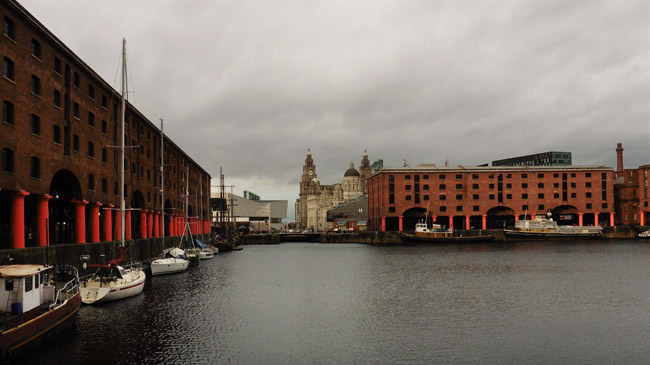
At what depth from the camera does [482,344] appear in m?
29.7

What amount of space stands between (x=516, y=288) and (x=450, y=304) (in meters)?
11.8

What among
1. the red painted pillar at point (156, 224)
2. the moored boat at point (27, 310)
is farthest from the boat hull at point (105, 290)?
the red painted pillar at point (156, 224)

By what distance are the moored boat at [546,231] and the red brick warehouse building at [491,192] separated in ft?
24.1

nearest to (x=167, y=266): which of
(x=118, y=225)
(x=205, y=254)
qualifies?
(x=118, y=225)

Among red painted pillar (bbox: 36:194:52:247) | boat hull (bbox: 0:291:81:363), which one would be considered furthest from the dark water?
red painted pillar (bbox: 36:194:52:247)

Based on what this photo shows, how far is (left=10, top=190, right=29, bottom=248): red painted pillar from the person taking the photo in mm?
40500

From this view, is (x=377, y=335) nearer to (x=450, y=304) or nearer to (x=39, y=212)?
(x=450, y=304)

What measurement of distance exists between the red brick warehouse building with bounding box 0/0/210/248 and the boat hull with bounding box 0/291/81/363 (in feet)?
31.4

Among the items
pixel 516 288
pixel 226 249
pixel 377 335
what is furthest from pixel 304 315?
pixel 226 249

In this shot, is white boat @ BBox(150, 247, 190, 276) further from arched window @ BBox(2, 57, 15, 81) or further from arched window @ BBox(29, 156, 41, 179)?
arched window @ BBox(2, 57, 15, 81)

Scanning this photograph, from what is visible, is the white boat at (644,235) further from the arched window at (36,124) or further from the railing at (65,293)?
the railing at (65,293)

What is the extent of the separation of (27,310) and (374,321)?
2056 centimetres

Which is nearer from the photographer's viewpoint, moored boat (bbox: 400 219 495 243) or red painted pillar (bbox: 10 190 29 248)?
red painted pillar (bbox: 10 190 29 248)

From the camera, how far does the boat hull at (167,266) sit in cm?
6227
